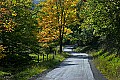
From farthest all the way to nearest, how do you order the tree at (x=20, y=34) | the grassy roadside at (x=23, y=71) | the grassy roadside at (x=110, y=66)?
1. the tree at (x=20, y=34)
2. the grassy roadside at (x=23, y=71)
3. the grassy roadside at (x=110, y=66)

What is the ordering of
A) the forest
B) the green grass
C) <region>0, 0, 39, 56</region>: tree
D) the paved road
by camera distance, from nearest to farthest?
the green grass, the paved road, the forest, <region>0, 0, 39, 56</region>: tree

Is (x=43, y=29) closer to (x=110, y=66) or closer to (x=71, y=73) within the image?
(x=110, y=66)

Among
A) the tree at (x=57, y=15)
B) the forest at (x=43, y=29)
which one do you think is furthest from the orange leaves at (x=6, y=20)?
the tree at (x=57, y=15)

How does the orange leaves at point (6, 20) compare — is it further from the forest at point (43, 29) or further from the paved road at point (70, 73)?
the paved road at point (70, 73)

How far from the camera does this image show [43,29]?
54.4m

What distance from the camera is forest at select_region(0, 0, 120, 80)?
2619 centimetres

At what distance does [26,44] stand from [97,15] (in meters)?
11.4

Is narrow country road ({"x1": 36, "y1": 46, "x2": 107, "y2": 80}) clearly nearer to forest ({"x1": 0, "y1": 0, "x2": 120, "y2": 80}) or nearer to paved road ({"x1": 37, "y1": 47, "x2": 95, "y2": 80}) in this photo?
paved road ({"x1": 37, "y1": 47, "x2": 95, "y2": 80})

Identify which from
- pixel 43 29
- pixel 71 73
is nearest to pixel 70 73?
pixel 71 73

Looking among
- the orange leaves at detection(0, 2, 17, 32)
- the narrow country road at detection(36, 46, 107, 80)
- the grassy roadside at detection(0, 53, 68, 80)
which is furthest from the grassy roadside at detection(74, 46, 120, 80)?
the orange leaves at detection(0, 2, 17, 32)

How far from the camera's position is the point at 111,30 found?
27.0 metres

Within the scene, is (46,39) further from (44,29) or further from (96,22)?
(96,22)

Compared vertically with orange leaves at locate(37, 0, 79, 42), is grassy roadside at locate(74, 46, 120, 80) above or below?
below

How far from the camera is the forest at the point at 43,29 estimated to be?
85.9ft
